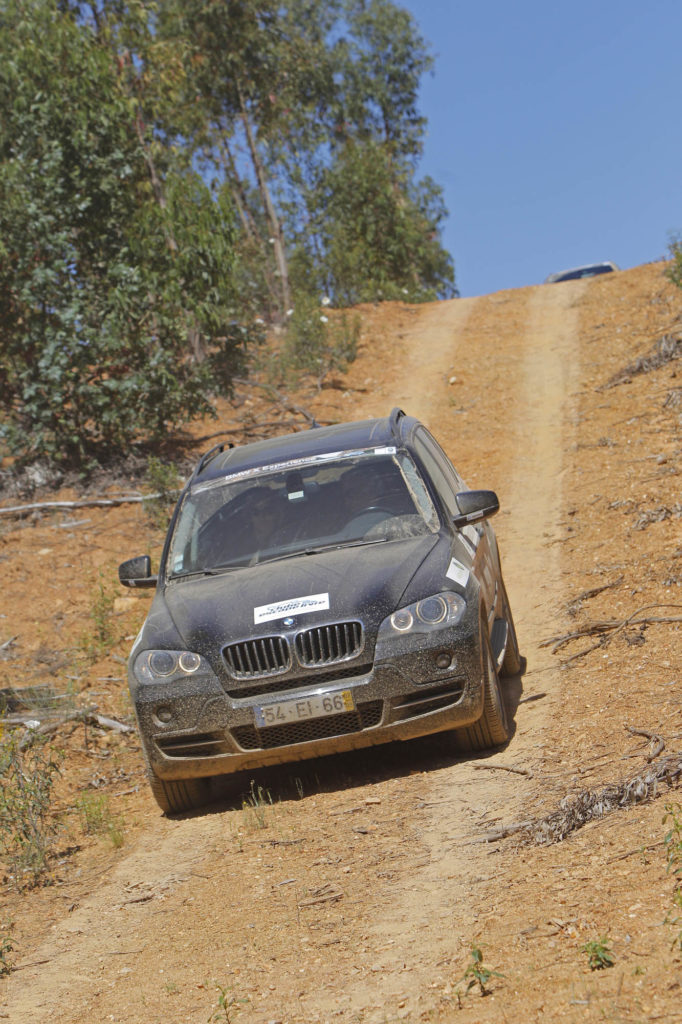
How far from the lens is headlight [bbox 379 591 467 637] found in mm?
5809

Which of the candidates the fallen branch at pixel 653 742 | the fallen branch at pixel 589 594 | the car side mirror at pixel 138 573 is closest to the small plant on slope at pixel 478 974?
the fallen branch at pixel 653 742

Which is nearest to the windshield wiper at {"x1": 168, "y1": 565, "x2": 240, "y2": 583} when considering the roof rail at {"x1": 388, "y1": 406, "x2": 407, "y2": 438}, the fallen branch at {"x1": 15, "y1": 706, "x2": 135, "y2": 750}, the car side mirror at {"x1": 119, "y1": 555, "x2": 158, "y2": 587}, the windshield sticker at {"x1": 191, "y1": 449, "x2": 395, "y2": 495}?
the car side mirror at {"x1": 119, "y1": 555, "x2": 158, "y2": 587}

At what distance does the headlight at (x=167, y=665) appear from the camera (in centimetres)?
593

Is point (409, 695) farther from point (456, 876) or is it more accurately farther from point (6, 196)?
point (6, 196)

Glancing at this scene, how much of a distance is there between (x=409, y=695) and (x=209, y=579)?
1.43m

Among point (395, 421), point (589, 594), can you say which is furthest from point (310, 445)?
point (589, 594)

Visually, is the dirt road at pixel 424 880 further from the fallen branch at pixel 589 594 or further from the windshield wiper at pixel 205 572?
the windshield wiper at pixel 205 572

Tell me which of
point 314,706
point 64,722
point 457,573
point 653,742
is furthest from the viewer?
point 64,722

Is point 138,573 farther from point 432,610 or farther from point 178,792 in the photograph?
point 432,610

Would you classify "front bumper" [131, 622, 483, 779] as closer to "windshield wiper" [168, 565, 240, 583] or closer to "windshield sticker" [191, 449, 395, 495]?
"windshield wiper" [168, 565, 240, 583]

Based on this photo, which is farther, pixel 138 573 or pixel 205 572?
pixel 138 573

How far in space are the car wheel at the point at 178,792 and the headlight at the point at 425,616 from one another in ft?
4.75

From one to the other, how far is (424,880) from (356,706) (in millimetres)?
1284

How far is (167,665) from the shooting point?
19.7 ft
